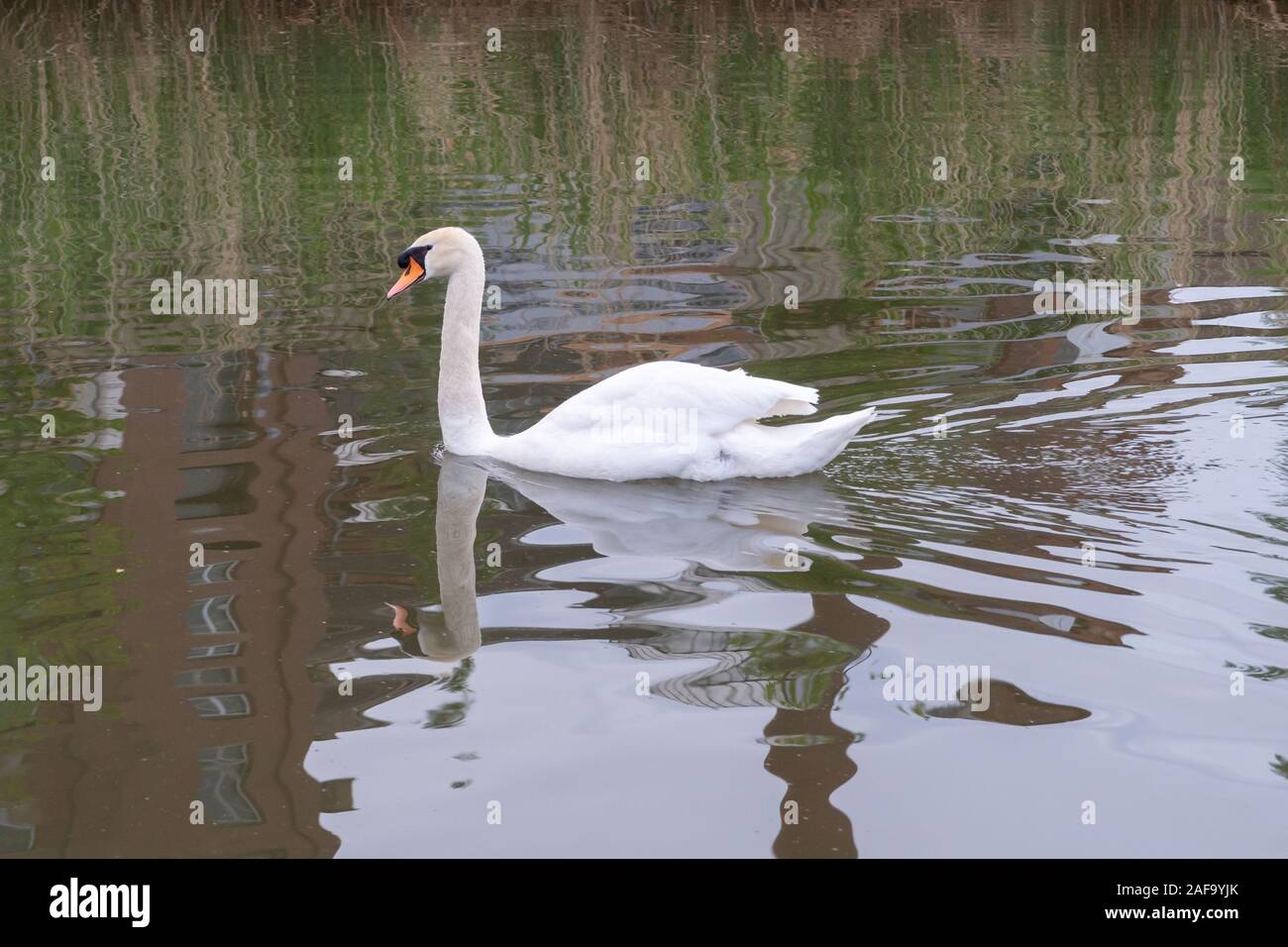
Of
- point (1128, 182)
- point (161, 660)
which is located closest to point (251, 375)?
point (161, 660)

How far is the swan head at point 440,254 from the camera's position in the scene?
713 centimetres

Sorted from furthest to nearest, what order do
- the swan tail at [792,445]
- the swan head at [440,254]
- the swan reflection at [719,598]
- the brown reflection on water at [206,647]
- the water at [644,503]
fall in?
the swan head at [440,254], the swan tail at [792,445], the swan reflection at [719,598], the water at [644,503], the brown reflection on water at [206,647]

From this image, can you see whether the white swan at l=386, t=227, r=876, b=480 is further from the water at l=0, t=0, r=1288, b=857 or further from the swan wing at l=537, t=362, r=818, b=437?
the water at l=0, t=0, r=1288, b=857

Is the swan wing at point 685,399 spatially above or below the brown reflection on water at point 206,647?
above

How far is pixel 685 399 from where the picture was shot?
255 inches

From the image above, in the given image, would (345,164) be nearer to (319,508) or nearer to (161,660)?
(319,508)

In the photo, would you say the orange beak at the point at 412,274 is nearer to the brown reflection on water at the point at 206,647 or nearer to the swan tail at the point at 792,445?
the brown reflection on water at the point at 206,647

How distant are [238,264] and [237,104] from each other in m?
5.13

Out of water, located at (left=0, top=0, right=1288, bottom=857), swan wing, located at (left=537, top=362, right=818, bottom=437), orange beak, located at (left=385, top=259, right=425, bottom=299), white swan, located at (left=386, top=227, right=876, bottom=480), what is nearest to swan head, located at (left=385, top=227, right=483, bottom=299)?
orange beak, located at (left=385, top=259, right=425, bottom=299)

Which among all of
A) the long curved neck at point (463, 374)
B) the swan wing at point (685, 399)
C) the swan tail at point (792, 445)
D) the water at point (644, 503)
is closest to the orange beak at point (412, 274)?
the long curved neck at point (463, 374)

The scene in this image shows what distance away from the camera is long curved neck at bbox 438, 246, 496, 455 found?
7008 mm

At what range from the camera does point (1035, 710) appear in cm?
459

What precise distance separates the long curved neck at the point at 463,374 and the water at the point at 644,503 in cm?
19

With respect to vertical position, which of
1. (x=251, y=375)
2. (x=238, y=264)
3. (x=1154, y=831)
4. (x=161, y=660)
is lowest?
(x=1154, y=831)
